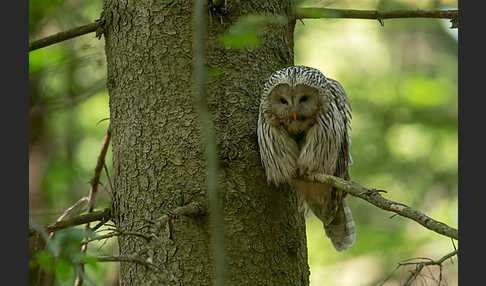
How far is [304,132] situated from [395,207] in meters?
1.25

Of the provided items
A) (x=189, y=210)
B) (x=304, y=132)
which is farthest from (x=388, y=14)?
(x=189, y=210)

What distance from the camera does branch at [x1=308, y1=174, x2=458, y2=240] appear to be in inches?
91.8

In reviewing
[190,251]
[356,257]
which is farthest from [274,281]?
[356,257]

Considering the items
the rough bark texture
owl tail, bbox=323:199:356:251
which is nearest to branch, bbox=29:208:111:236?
the rough bark texture

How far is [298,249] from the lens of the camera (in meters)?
3.39

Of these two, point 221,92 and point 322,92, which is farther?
point 322,92

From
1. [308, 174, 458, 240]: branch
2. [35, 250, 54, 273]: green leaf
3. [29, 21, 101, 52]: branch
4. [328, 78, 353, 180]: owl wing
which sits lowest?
[35, 250, 54, 273]: green leaf

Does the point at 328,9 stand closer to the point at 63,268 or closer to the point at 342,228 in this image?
the point at 342,228

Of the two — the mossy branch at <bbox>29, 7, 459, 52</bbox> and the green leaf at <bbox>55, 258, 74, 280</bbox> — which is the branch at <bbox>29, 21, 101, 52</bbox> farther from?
the green leaf at <bbox>55, 258, 74, 280</bbox>

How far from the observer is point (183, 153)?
3238 millimetres

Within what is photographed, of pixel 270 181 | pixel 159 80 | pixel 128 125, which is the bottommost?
pixel 270 181

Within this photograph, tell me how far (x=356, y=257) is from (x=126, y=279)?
6205mm

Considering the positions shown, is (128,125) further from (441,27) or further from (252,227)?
(441,27)

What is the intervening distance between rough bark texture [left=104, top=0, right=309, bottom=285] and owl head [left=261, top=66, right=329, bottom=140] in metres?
0.10
